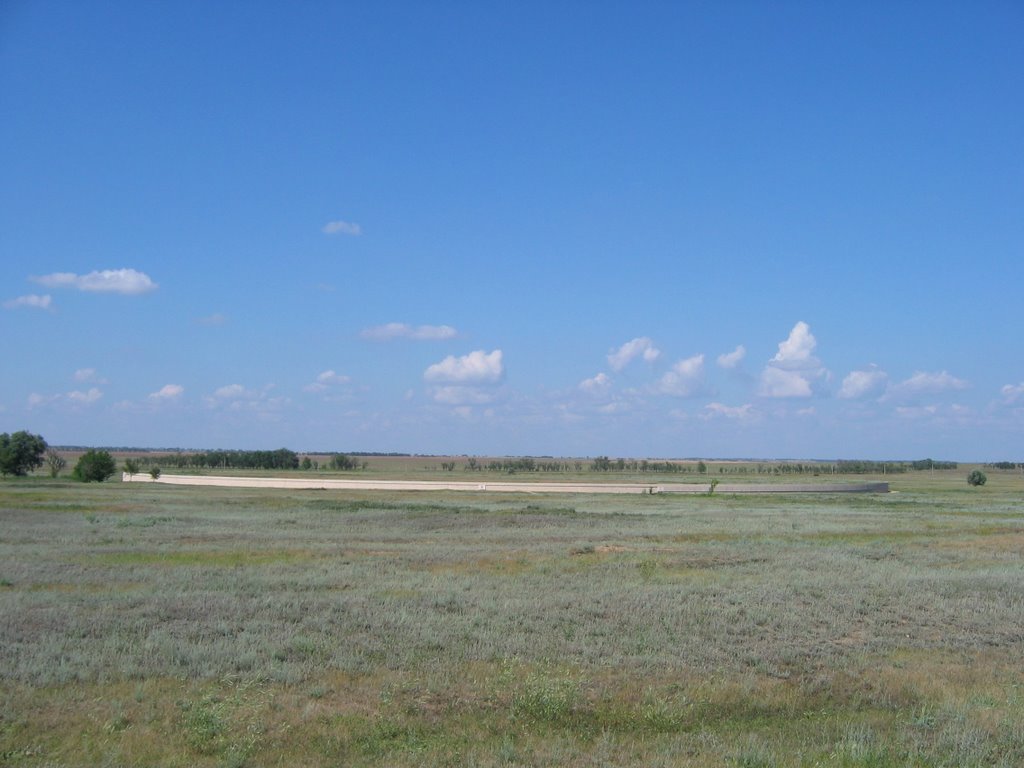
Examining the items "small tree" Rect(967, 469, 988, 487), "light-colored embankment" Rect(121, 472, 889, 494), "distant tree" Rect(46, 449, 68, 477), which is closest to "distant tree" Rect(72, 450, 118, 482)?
"light-colored embankment" Rect(121, 472, 889, 494)

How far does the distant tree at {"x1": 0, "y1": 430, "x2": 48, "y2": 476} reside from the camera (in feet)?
295

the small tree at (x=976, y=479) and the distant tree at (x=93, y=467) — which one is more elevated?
the distant tree at (x=93, y=467)

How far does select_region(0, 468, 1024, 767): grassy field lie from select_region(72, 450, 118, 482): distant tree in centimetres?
5823

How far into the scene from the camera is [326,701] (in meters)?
12.4

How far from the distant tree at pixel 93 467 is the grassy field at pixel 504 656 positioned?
2292 inches

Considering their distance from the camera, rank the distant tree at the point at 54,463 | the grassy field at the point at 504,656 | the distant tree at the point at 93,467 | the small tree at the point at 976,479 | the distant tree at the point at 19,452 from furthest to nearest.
Result: the small tree at the point at 976,479
the distant tree at the point at 54,463
the distant tree at the point at 19,452
the distant tree at the point at 93,467
the grassy field at the point at 504,656

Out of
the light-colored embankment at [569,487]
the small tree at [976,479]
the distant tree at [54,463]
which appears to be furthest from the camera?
the small tree at [976,479]

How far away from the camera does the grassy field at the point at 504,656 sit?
11.0 meters

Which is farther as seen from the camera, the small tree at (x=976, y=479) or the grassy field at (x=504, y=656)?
the small tree at (x=976, y=479)

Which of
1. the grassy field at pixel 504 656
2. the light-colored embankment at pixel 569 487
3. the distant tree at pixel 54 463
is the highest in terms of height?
the distant tree at pixel 54 463

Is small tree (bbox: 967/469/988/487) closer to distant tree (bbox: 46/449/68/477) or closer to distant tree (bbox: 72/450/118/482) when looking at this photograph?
distant tree (bbox: 72/450/118/482)

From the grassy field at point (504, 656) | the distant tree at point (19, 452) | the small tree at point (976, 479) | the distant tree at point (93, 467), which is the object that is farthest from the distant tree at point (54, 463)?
the small tree at point (976, 479)

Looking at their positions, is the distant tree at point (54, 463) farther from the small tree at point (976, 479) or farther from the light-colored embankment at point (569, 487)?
the small tree at point (976, 479)

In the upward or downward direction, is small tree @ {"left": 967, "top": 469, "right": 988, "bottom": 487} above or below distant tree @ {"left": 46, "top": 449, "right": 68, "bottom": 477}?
below
